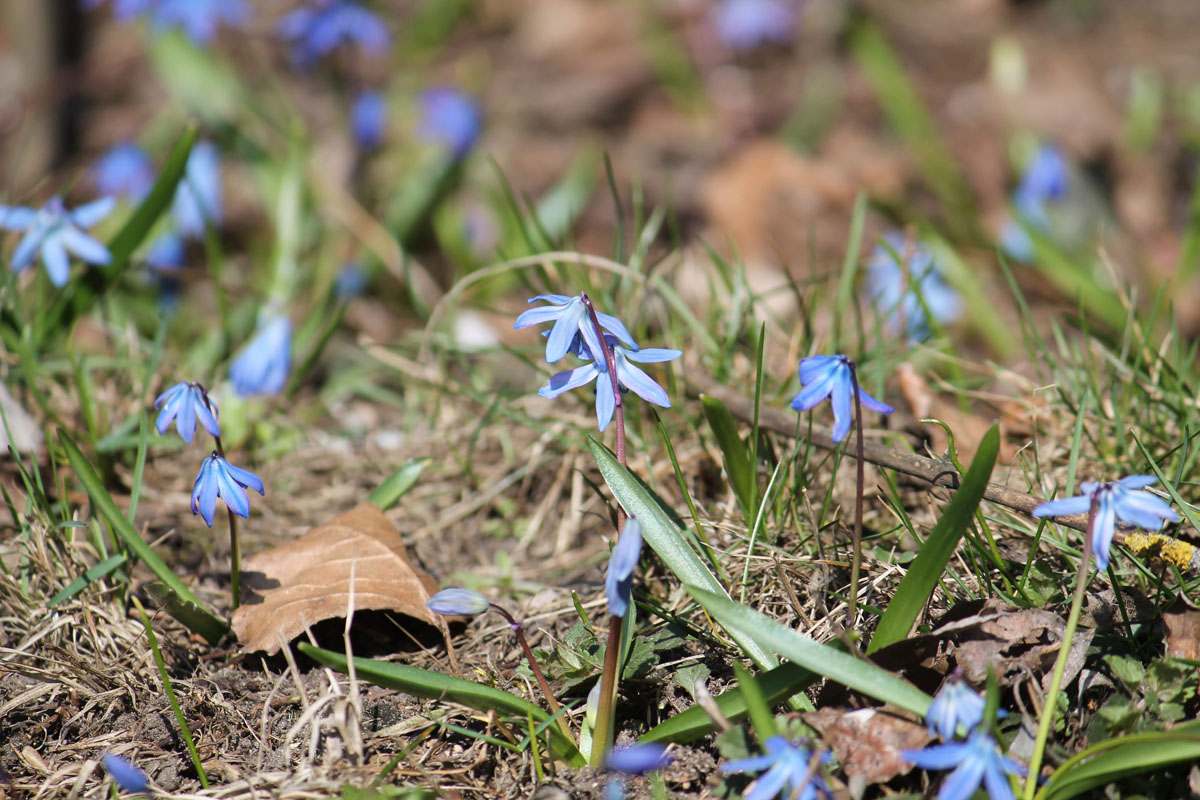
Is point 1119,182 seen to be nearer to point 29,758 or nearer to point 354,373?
point 354,373

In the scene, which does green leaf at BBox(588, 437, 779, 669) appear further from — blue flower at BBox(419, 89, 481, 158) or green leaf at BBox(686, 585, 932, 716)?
blue flower at BBox(419, 89, 481, 158)

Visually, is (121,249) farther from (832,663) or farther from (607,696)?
(832,663)

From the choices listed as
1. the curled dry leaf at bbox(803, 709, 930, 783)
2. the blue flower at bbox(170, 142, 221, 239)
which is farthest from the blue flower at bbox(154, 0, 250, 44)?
the curled dry leaf at bbox(803, 709, 930, 783)

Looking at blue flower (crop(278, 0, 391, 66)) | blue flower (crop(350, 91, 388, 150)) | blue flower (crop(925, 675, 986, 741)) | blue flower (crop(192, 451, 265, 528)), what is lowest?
blue flower (crop(925, 675, 986, 741))

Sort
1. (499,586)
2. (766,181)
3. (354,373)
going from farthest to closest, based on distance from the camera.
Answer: (766,181)
(354,373)
(499,586)

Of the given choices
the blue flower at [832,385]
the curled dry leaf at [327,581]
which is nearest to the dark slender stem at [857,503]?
the blue flower at [832,385]

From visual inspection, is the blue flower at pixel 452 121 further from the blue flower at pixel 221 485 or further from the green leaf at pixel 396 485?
the blue flower at pixel 221 485

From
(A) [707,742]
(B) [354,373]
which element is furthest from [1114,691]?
(B) [354,373]
